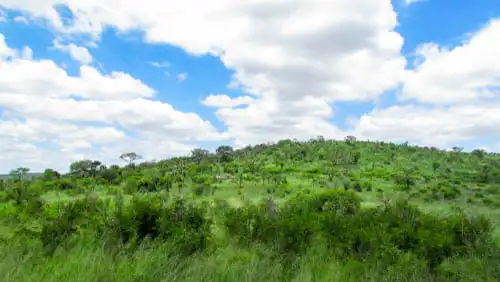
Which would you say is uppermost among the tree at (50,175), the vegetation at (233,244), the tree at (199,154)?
the tree at (199,154)

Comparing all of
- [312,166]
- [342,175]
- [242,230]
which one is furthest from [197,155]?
[242,230]

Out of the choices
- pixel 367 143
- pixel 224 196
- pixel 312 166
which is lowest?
pixel 224 196

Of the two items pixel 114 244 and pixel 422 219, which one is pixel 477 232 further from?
pixel 114 244

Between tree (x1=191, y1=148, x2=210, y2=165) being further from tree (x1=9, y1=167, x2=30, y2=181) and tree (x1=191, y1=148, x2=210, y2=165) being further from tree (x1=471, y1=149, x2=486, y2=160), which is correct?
tree (x1=471, y1=149, x2=486, y2=160)

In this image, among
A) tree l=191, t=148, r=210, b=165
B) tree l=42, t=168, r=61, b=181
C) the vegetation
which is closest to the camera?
the vegetation

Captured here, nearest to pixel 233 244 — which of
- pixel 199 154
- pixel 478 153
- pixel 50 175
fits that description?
pixel 50 175

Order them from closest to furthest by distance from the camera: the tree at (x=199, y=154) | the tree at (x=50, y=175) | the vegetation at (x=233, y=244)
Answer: the vegetation at (x=233, y=244) → the tree at (x=50, y=175) → the tree at (x=199, y=154)

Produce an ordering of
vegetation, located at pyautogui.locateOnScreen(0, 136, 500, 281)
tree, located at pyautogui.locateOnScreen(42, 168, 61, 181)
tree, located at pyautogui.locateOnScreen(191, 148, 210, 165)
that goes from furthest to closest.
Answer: tree, located at pyautogui.locateOnScreen(191, 148, 210, 165), tree, located at pyautogui.locateOnScreen(42, 168, 61, 181), vegetation, located at pyautogui.locateOnScreen(0, 136, 500, 281)

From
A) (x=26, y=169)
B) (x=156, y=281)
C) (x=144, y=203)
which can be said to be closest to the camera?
(x=156, y=281)

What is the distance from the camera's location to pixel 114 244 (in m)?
7.21

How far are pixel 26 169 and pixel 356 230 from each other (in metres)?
75.8

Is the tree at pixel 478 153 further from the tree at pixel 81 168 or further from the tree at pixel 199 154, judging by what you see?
the tree at pixel 81 168

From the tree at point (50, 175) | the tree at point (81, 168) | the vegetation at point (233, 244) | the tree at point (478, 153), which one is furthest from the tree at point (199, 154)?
the vegetation at point (233, 244)

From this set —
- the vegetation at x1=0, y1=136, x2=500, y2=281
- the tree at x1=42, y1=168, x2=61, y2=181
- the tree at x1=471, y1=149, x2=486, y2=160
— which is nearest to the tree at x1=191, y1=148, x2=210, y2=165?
the tree at x1=42, y1=168, x2=61, y2=181
